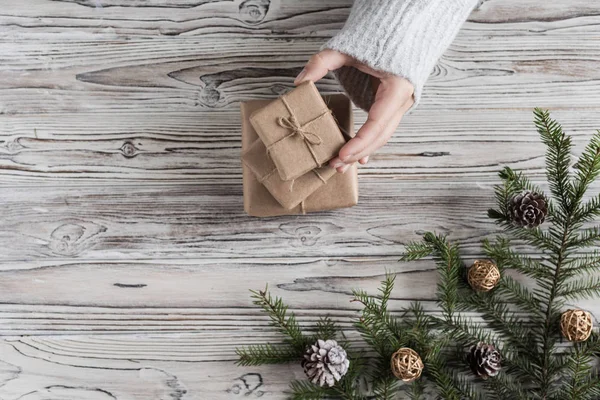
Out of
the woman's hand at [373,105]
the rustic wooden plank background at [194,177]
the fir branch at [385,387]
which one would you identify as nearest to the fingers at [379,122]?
the woman's hand at [373,105]

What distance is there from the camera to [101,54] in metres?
1.04

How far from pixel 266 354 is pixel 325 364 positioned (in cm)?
13

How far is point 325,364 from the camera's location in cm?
91

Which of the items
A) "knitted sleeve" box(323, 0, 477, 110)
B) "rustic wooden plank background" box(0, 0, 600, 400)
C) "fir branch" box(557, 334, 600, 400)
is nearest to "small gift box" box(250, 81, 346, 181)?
"knitted sleeve" box(323, 0, 477, 110)

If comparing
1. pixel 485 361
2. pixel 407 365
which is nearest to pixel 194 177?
pixel 407 365

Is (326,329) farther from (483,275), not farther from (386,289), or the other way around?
(483,275)

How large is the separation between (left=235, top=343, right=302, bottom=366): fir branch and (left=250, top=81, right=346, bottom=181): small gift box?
362mm

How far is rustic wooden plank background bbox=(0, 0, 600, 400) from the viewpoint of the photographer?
1.03 metres

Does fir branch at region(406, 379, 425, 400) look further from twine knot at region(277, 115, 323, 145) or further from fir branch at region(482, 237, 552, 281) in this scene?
twine knot at region(277, 115, 323, 145)

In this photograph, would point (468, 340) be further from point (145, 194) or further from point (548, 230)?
point (145, 194)

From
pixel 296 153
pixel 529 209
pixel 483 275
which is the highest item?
pixel 296 153

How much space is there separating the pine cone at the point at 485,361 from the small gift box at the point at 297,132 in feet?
1.45

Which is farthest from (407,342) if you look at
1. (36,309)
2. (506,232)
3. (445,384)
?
(36,309)

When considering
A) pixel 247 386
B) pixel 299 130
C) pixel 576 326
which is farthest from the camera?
pixel 247 386
